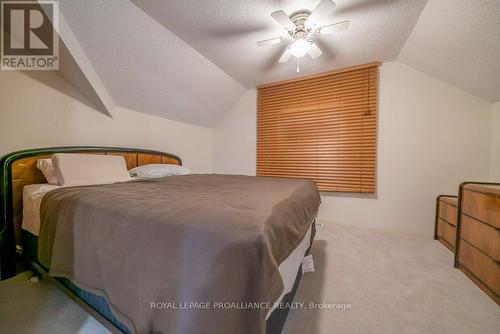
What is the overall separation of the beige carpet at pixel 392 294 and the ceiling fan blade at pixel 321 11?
2.23 metres

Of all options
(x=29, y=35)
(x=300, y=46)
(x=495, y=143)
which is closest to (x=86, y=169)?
(x=29, y=35)

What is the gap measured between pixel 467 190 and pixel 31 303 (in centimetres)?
357

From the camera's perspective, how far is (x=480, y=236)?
5.02 feet

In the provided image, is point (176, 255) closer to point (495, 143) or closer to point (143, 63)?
point (143, 63)

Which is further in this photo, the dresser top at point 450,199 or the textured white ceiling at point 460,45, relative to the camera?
the dresser top at point 450,199

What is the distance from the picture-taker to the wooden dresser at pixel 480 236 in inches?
54.6

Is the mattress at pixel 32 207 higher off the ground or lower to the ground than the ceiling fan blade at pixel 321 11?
lower

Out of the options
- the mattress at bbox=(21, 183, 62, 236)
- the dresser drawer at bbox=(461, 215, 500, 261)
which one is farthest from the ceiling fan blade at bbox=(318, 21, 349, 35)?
the mattress at bbox=(21, 183, 62, 236)

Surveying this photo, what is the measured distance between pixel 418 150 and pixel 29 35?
4484 millimetres

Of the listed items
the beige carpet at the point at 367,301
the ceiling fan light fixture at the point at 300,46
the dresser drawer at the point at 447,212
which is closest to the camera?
the beige carpet at the point at 367,301

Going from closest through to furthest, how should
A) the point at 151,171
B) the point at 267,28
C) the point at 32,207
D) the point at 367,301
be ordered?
the point at 367,301 → the point at 32,207 → the point at 267,28 → the point at 151,171

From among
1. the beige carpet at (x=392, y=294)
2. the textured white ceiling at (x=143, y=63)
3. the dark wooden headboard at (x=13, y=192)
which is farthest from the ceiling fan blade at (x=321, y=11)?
the dark wooden headboard at (x=13, y=192)

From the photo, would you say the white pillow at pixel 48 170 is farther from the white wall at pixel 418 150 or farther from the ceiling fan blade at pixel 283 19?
the white wall at pixel 418 150

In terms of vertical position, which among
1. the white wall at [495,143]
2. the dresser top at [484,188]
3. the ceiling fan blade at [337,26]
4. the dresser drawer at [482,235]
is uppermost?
the ceiling fan blade at [337,26]
